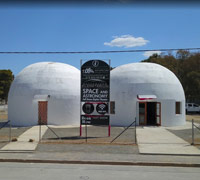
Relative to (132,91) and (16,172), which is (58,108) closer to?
(132,91)

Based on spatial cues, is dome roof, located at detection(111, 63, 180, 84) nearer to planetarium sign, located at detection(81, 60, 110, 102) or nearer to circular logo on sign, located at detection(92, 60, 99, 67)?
planetarium sign, located at detection(81, 60, 110, 102)

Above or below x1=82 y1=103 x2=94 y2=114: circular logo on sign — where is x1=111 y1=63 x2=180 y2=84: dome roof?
above

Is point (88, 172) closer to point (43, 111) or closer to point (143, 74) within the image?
point (43, 111)

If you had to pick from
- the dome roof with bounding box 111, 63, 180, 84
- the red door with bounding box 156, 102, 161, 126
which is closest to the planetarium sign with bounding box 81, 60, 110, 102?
the dome roof with bounding box 111, 63, 180, 84

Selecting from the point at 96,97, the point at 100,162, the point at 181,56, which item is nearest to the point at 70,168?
the point at 100,162

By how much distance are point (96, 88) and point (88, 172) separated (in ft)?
25.2

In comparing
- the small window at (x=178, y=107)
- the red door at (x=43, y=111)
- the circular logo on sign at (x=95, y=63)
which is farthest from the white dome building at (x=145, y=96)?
the circular logo on sign at (x=95, y=63)

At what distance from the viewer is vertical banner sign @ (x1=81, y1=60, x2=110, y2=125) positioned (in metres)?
14.7

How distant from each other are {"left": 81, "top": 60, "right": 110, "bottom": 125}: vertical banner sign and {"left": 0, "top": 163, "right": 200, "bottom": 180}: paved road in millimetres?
6404

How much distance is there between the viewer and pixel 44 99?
20688mm

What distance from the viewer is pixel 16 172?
295 inches

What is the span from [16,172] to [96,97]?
7.90 meters

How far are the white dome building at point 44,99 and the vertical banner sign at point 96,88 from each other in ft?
22.7

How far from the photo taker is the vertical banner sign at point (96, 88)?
1466cm
